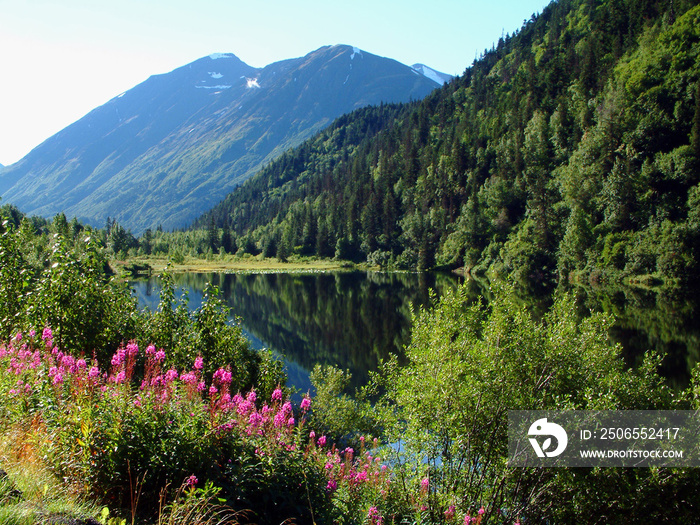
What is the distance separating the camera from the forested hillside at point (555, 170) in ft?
240

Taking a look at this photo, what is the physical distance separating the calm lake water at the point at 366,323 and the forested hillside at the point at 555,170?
51.1 ft

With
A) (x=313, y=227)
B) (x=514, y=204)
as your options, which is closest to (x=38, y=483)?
(x=514, y=204)

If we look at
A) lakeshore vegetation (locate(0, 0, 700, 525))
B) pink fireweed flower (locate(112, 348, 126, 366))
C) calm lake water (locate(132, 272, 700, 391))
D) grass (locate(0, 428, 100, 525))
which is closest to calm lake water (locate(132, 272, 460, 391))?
calm lake water (locate(132, 272, 700, 391))

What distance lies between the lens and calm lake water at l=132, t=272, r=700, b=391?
35281 millimetres

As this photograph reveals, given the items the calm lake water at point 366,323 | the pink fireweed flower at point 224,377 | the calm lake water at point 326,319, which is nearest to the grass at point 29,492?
the pink fireweed flower at point 224,377

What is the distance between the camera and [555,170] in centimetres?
9631

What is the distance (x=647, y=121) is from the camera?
256ft

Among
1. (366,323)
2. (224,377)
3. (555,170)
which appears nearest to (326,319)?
(366,323)

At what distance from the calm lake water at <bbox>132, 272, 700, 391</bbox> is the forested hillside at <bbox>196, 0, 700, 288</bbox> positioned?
51.1 feet

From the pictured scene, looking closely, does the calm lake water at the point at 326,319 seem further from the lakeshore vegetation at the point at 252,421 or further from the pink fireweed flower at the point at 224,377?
the pink fireweed flower at the point at 224,377

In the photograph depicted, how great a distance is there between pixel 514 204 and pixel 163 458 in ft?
348

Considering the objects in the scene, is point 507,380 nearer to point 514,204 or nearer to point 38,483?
point 38,483

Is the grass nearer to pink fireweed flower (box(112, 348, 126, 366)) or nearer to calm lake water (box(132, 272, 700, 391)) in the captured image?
pink fireweed flower (box(112, 348, 126, 366))

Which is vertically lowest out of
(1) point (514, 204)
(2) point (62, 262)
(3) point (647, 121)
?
(2) point (62, 262)
